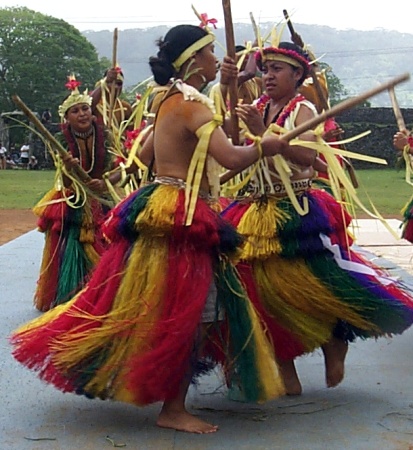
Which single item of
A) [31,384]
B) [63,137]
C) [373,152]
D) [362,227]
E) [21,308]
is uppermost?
[63,137]

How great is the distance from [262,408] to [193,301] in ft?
2.30

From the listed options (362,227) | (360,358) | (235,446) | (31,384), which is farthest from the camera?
(362,227)

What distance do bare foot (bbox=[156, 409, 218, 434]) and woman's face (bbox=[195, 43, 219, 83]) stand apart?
1.28 m

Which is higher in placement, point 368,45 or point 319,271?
point 319,271

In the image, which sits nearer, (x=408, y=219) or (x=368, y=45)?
(x=408, y=219)

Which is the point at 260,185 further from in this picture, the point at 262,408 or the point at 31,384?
the point at 31,384

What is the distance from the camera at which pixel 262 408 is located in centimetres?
368

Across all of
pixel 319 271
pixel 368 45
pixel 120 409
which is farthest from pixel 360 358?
pixel 368 45

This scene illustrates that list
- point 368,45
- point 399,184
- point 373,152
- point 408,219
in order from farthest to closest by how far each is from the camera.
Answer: point 368,45 < point 373,152 < point 399,184 < point 408,219

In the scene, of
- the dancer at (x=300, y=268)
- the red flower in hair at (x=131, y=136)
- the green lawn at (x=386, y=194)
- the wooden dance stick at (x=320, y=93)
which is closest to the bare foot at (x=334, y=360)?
the dancer at (x=300, y=268)

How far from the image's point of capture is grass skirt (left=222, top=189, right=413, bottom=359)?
146 inches

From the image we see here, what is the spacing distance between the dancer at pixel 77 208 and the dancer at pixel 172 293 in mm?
2079

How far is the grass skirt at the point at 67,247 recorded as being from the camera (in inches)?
218

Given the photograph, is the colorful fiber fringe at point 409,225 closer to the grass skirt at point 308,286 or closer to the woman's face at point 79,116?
the grass skirt at point 308,286
